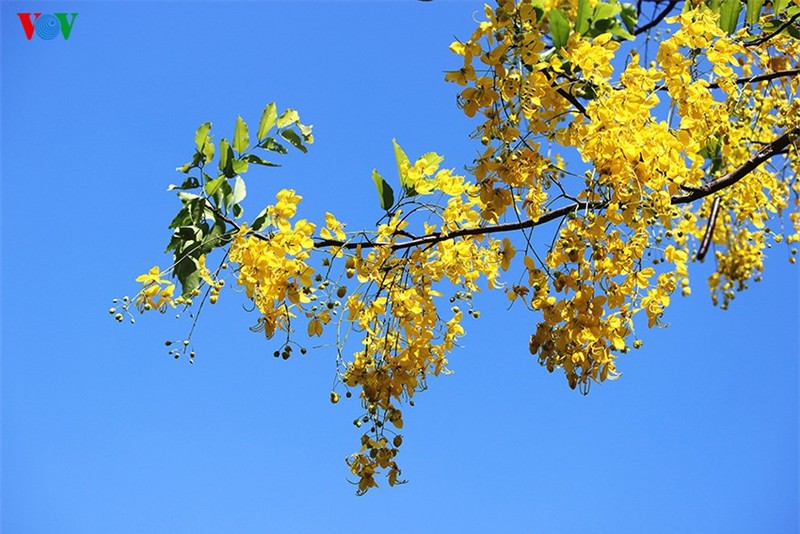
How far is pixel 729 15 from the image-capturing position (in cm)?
213

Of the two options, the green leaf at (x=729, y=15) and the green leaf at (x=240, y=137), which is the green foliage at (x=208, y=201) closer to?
the green leaf at (x=240, y=137)

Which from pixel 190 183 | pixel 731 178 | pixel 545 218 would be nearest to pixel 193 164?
pixel 190 183

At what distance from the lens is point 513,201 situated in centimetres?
190

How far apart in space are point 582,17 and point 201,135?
1014 millimetres

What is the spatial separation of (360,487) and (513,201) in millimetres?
835

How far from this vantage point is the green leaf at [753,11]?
7.01 ft

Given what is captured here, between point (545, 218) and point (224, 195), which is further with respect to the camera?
point (224, 195)

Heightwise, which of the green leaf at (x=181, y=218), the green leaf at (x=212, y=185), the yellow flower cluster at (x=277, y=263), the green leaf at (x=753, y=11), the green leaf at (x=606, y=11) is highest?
the green leaf at (x=753, y=11)

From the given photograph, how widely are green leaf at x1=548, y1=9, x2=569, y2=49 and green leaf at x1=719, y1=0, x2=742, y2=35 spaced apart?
558 mm

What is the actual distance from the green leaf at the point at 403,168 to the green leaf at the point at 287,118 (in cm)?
42

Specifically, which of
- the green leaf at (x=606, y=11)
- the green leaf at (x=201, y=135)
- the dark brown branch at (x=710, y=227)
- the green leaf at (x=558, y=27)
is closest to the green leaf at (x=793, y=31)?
the green leaf at (x=606, y=11)

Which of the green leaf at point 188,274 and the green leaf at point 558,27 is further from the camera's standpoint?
the green leaf at point 188,274

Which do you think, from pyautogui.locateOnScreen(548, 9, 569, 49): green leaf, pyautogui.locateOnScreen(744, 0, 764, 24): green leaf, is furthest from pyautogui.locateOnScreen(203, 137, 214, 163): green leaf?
pyautogui.locateOnScreen(744, 0, 764, 24): green leaf

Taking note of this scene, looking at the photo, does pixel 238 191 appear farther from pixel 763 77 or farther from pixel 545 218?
pixel 763 77
